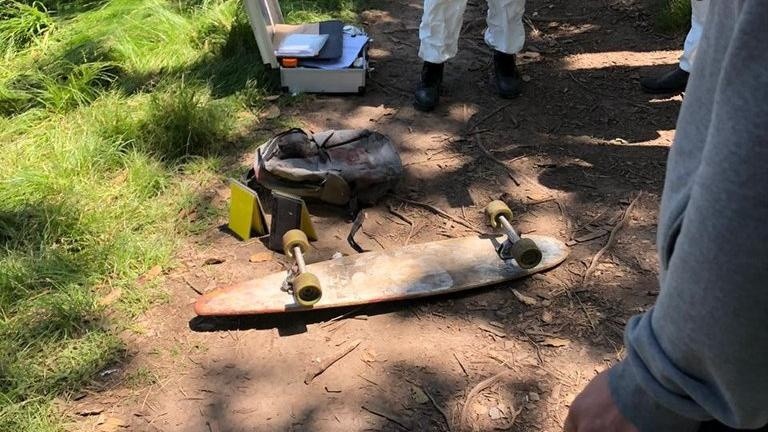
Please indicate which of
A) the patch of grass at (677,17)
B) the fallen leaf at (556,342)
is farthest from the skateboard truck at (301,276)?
the patch of grass at (677,17)

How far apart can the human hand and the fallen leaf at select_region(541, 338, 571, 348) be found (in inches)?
65.2

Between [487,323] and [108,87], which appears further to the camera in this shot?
[108,87]

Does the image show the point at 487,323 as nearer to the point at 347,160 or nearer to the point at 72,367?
the point at 347,160

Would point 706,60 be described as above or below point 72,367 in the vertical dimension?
above

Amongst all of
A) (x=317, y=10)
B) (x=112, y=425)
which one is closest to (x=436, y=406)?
(x=112, y=425)

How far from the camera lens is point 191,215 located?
312cm

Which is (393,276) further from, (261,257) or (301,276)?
(261,257)

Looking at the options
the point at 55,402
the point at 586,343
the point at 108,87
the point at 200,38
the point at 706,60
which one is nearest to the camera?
the point at 706,60

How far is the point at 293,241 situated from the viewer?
2.65 meters

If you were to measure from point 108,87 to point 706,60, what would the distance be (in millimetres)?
3959

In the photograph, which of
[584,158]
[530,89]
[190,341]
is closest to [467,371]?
[190,341]

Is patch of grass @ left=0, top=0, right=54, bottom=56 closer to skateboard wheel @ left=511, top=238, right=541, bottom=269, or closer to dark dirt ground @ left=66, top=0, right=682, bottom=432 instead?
dark dirt ground @ left=66, top=0, right=682, bottom=432

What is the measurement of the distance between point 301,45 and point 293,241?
5.97ft

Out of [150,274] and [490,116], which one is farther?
[490,116]
